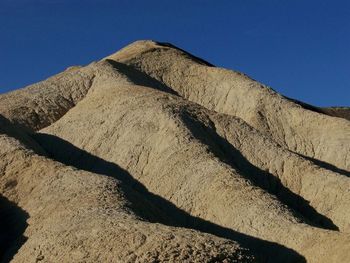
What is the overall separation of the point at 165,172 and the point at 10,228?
11011 mm

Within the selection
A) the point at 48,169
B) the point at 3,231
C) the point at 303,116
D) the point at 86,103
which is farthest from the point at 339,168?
the point at 3,231

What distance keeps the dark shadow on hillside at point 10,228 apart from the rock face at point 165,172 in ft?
0.22

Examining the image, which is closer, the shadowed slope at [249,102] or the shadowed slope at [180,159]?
the shadowed slope at [180,159]

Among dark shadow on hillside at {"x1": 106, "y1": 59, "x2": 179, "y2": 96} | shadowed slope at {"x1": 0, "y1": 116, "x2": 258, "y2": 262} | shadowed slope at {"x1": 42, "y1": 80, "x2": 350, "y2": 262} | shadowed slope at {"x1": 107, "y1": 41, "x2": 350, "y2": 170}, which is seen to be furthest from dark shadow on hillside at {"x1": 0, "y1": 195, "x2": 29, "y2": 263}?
shadowed slope at {"x1": 107, "y1": 41, "x2": 350, "y2": 170}

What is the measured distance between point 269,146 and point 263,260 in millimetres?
13018

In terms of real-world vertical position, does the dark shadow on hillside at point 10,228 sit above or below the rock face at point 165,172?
below

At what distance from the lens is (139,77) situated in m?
54.8

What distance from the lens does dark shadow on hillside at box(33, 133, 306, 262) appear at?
28.7 metres

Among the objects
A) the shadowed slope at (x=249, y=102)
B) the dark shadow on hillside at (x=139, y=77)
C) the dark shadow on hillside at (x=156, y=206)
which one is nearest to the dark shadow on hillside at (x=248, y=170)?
the dark shadow on hillside at (x=156, y=206)

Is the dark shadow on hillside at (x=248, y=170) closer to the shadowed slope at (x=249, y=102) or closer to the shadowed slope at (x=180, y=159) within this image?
the shadowed slope at (x=180, y=159)

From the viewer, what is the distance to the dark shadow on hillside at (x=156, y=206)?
28.7 m

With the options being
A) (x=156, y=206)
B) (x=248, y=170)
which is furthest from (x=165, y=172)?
(x=248, y=170)

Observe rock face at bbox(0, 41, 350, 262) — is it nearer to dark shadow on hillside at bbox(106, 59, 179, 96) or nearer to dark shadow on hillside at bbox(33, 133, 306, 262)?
dark shadow on hillside at bbox(33, 133, 306, 262)

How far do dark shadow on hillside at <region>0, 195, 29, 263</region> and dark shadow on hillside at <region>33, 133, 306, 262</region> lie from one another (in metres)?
4.28
